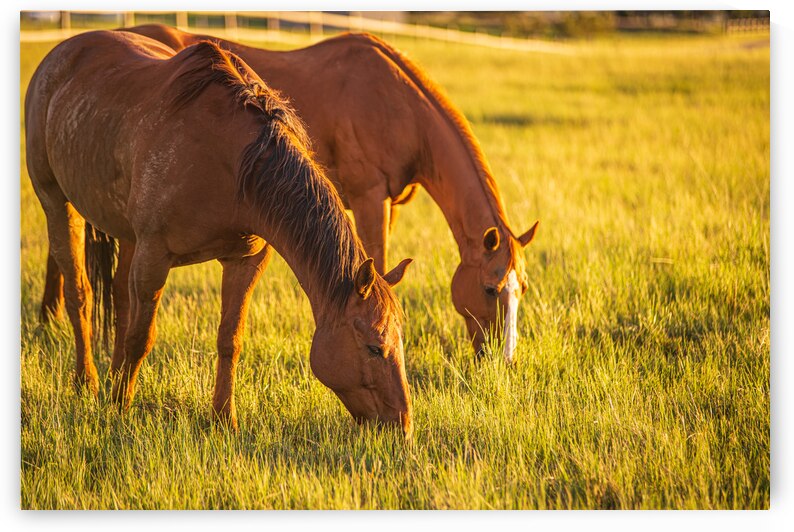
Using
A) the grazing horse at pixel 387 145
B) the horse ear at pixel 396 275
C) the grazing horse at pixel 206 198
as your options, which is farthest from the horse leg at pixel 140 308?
the grazing horse at pixel 387 145

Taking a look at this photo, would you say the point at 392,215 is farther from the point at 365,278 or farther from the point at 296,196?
the point at 365,278

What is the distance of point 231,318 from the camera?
3729 millimetres

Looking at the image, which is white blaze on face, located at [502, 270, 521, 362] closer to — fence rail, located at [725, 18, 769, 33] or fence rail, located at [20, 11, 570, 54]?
fence rail, located at [20, 11, 570, 54]

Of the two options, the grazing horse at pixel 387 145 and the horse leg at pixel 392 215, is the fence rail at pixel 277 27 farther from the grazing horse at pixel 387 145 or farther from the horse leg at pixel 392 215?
the horse leg at pixel 392 215

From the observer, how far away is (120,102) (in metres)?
3.71

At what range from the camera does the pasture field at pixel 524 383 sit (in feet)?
10.6

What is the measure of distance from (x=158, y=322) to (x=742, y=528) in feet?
10.8

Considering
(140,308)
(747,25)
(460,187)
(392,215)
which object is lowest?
(140,308)

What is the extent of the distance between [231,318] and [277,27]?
84.4 inches

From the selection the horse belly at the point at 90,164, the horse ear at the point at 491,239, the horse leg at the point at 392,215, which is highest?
the horse belly at the point at 90,164

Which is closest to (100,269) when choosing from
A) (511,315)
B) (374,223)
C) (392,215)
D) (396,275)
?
(374,223)

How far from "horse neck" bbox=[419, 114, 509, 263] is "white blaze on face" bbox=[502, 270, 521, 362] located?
291 mm

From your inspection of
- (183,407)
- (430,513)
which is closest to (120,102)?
(183,407)

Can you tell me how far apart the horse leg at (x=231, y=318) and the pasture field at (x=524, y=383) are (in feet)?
0.38
